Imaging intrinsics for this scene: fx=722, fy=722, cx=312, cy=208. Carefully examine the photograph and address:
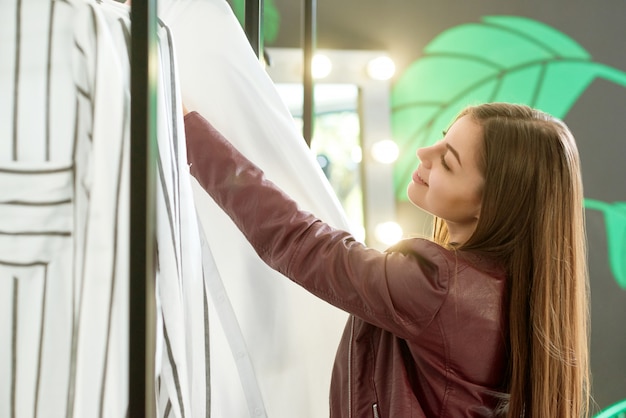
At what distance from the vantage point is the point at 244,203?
0.90 meters

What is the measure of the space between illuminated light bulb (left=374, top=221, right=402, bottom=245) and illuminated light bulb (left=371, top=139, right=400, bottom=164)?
173 millimetres

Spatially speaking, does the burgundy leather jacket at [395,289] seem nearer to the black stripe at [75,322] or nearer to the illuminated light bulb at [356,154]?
the black stripe at [75,322]

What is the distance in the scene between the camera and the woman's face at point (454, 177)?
961mm

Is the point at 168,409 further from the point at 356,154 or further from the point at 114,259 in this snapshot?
the point at 356,154

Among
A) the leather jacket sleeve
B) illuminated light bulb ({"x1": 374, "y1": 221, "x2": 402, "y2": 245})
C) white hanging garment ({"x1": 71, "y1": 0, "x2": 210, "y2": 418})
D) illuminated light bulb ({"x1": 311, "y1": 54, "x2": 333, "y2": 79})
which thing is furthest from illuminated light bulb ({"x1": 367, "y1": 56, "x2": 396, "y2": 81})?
white hanging garment ({"x1": 71, "y1": 0, "x2": 210, "y2": 418})

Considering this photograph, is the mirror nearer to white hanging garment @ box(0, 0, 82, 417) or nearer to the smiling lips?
the smiling lips

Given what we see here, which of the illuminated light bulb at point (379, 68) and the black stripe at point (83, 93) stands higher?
the illuminated light bulb at point (379, 68)

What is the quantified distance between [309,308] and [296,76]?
41.6 inches

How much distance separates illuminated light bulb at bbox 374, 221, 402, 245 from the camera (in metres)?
1.98

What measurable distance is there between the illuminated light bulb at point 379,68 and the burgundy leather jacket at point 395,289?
3.76ft

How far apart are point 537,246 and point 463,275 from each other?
0.12 metres

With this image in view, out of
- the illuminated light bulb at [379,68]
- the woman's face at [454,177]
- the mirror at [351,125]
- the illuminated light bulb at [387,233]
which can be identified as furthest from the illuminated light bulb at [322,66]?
the woman's face at [454,177]

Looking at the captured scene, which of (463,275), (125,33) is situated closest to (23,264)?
(125,33)

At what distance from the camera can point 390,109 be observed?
79.1 inches
